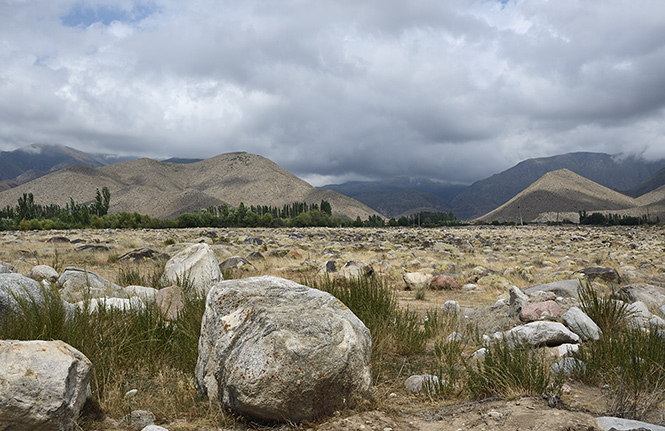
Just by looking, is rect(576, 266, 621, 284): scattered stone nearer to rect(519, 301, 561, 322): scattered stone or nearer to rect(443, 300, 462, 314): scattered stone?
rect(443, 300, 462, 314): scattered stone

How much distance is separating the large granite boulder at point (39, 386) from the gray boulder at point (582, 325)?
6.44m

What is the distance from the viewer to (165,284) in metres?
9.51

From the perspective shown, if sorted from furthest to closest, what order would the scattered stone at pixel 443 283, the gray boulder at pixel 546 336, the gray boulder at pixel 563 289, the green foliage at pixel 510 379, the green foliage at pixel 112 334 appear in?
the scattered stone at pixel 443 283
the gray boulder at pixel 563 289
the gray boulder at pixel 546 336
the green foliage at pixel 112 334
the green foliage at pixel 510 379

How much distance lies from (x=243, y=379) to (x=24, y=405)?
1.74 m

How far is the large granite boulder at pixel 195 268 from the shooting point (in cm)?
944

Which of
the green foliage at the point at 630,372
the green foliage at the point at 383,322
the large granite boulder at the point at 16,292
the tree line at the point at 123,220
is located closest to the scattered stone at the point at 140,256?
the large granite boulder at the point at 16,292

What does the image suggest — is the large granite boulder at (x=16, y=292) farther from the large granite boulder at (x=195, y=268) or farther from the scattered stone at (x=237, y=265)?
the scattered stone at (x=237, y=265)

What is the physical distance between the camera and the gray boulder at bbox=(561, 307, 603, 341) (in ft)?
18.8

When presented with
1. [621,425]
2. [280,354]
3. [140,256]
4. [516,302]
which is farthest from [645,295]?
[140,256]

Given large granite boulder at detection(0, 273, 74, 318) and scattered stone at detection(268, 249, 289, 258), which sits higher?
large granite boulder at detection(0, 273, 74, 318)

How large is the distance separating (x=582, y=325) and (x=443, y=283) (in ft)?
22.8

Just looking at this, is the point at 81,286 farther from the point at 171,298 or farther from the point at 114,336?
the point at 114,336

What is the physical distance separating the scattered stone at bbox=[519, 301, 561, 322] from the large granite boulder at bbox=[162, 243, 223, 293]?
6.80 m

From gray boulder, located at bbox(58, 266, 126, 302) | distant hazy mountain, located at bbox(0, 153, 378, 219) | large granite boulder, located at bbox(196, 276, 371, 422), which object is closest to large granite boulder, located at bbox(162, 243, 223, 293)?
gray boulder, located at bbox(58, 266, 126, 302)
